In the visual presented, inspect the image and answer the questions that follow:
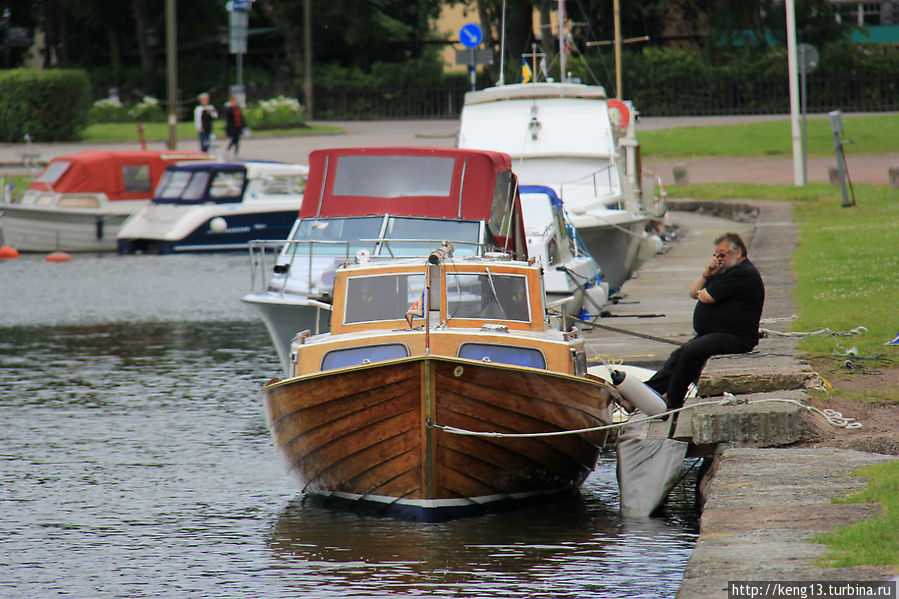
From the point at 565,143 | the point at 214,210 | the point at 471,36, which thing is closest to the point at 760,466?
the point at 565,143

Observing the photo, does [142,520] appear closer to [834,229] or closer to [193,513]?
[193,513]

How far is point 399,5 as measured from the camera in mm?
66312

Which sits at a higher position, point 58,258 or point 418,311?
point 418,311

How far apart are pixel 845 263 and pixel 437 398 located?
11.0 meters

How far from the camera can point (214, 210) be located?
1116 inches

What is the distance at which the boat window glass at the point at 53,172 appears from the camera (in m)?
29.9

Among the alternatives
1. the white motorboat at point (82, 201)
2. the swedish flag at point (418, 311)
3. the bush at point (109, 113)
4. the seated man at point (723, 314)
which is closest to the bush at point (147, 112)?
the bush at point (109, 113)

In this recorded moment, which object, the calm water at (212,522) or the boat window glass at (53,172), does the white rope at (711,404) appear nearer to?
the calm water at (212,522)

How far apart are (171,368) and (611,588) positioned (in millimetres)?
9300

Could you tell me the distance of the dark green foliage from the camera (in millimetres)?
44419

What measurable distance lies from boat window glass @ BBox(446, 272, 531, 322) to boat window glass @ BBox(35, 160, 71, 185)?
69.4 ft

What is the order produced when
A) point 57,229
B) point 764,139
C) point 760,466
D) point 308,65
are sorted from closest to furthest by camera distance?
point 760,466 < point 57,229 < point 764,139 < point 308,65

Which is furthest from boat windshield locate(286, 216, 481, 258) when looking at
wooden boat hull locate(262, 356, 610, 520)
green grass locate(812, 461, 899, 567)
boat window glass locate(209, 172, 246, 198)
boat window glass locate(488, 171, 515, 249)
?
boat window glass locate(209, 172, 246, 198)

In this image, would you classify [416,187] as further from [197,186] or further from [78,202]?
[78,202]
